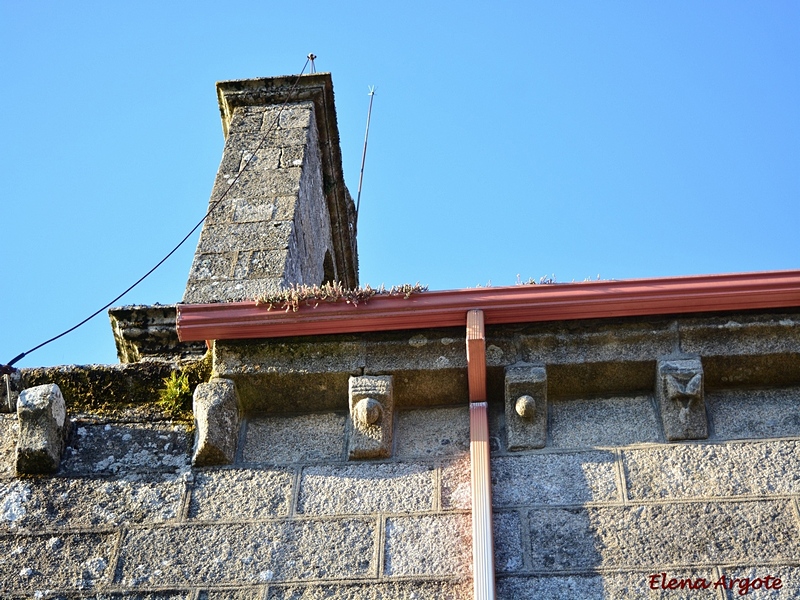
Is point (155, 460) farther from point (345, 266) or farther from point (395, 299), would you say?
point (345, 266)

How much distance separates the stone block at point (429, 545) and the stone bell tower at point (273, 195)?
2.24m

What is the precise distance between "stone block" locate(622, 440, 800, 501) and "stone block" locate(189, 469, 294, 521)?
4.73 feet

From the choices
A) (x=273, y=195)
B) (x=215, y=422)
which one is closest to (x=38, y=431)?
(x=215, y=422)

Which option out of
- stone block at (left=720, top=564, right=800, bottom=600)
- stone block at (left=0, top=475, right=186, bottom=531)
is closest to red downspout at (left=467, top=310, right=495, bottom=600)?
stone block at (left=720, top=564, right=800, bottom=600)

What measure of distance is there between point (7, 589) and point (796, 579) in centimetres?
308

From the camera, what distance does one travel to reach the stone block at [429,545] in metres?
4.27

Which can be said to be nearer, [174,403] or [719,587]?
[719,587]

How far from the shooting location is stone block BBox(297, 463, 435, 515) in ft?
14.8

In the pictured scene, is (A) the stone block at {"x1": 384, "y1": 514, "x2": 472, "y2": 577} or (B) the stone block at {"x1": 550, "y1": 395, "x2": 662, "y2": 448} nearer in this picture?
(A) the stone block at {"x1": 384, "y1": 514, "x2": 472, "y2": 577}

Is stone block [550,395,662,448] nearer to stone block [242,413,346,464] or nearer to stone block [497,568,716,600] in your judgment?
stone block [497,568,716,600]

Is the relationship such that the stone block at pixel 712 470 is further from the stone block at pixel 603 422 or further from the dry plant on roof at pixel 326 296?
the dry plant on roof at pixel 326 296

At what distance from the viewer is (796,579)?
407 cm

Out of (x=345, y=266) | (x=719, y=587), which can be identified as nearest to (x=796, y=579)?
(x=719, y=587)

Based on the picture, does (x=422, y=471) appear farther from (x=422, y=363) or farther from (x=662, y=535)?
(x=662, y=535)
